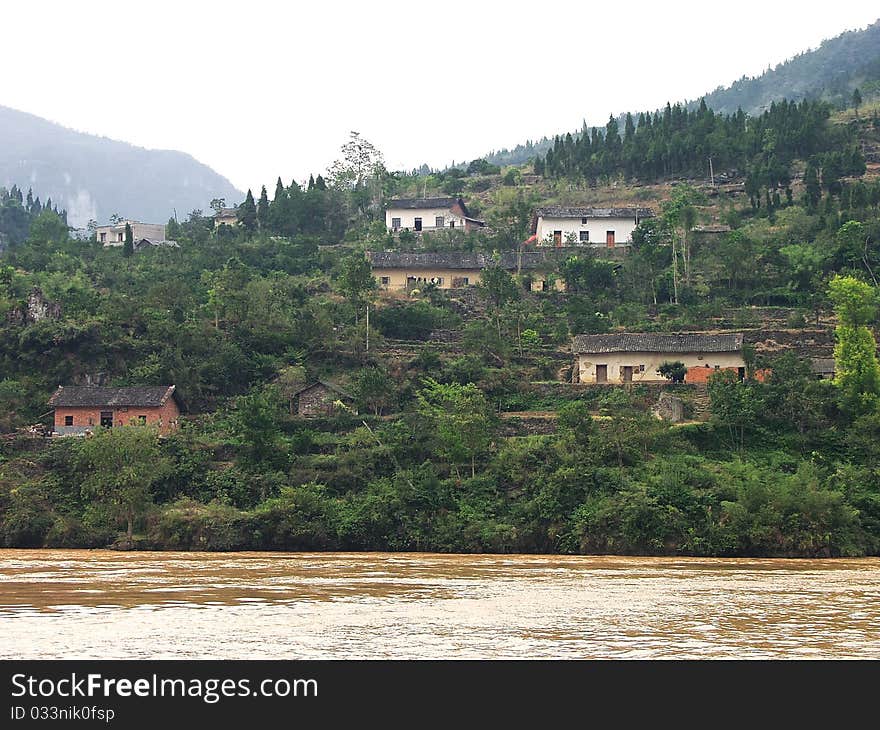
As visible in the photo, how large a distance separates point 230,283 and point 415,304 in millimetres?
6834

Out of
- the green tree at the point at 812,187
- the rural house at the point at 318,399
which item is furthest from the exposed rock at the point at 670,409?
the green tree at the point at 812,187

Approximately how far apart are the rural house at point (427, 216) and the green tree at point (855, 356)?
2513cm

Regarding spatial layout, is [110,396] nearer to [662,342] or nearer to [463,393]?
[463,393]

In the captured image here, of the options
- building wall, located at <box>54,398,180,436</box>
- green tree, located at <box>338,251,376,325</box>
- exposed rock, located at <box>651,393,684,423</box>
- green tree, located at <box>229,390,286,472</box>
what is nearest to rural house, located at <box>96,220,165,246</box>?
green tree, located at <box>338,251,376,325</box>

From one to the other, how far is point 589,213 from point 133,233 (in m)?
24.7

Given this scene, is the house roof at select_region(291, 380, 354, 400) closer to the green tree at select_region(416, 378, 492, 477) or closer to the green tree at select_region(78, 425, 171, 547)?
the green tree at select_region(416, 378, 492, 477)

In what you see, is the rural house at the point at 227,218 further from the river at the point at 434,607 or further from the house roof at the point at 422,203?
the river at the point at 434,607

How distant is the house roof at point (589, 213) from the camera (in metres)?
53.8

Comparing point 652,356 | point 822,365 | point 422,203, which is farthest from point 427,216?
point 822,365

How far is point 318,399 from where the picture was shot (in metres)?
38.6

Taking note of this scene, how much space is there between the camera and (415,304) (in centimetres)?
4578

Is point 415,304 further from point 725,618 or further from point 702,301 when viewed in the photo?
point 725,618

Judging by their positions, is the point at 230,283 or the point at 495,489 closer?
the point at 495,489

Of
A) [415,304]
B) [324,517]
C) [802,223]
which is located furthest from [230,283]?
[802,223]
